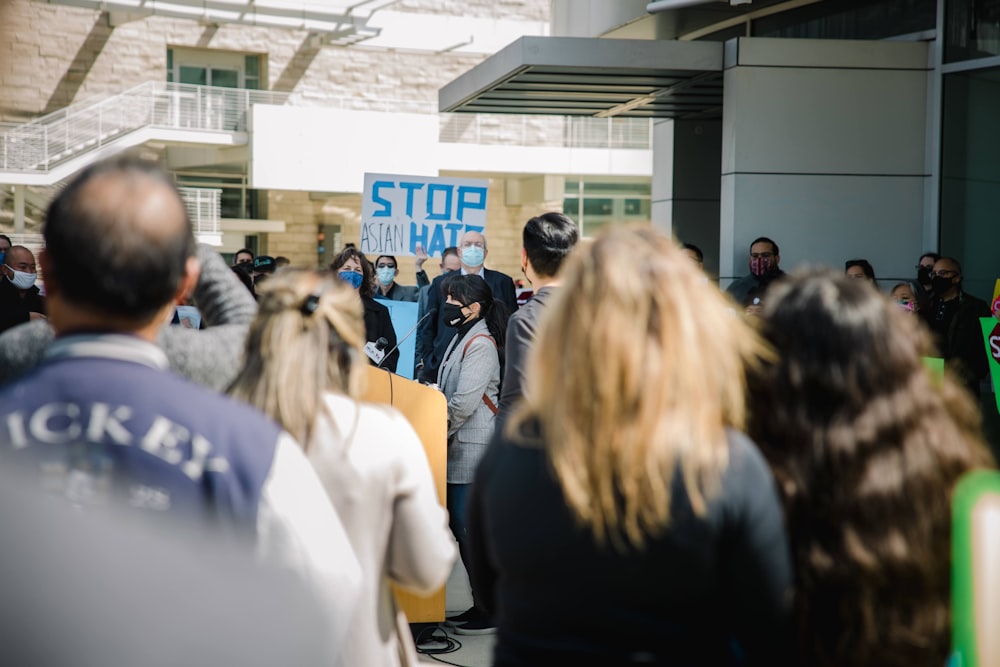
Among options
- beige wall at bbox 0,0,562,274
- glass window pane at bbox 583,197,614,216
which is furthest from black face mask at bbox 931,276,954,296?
glass window pane at bbox 583,197,614,216

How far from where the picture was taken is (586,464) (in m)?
1.96

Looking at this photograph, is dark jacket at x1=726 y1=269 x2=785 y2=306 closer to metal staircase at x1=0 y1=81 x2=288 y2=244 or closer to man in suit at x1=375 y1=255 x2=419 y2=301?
man in suit at x1=375 y1=255 x2=419 y2=301

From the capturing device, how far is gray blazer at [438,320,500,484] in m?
5.95

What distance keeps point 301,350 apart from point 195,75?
32.3 meters

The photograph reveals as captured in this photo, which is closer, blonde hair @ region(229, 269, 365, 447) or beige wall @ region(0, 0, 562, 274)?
blonde hair @ region(229, 269, 365, 447)

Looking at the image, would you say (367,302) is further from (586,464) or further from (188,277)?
(586,464)

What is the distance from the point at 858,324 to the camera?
210 cm

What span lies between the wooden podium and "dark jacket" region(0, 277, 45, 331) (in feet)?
18.6

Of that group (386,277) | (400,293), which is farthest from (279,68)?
(386,277)

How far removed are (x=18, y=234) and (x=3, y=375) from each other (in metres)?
26.1

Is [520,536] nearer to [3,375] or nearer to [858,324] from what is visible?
[858,324]

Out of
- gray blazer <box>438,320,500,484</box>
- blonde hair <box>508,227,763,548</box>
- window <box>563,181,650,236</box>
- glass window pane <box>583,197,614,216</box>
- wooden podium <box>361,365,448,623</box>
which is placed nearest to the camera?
blonde hair <box>508,227,763,548</box>

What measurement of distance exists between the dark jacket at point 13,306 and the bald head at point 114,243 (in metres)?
8.62

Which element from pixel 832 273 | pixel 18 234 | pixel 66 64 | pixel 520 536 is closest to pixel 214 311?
pixel 520 536
